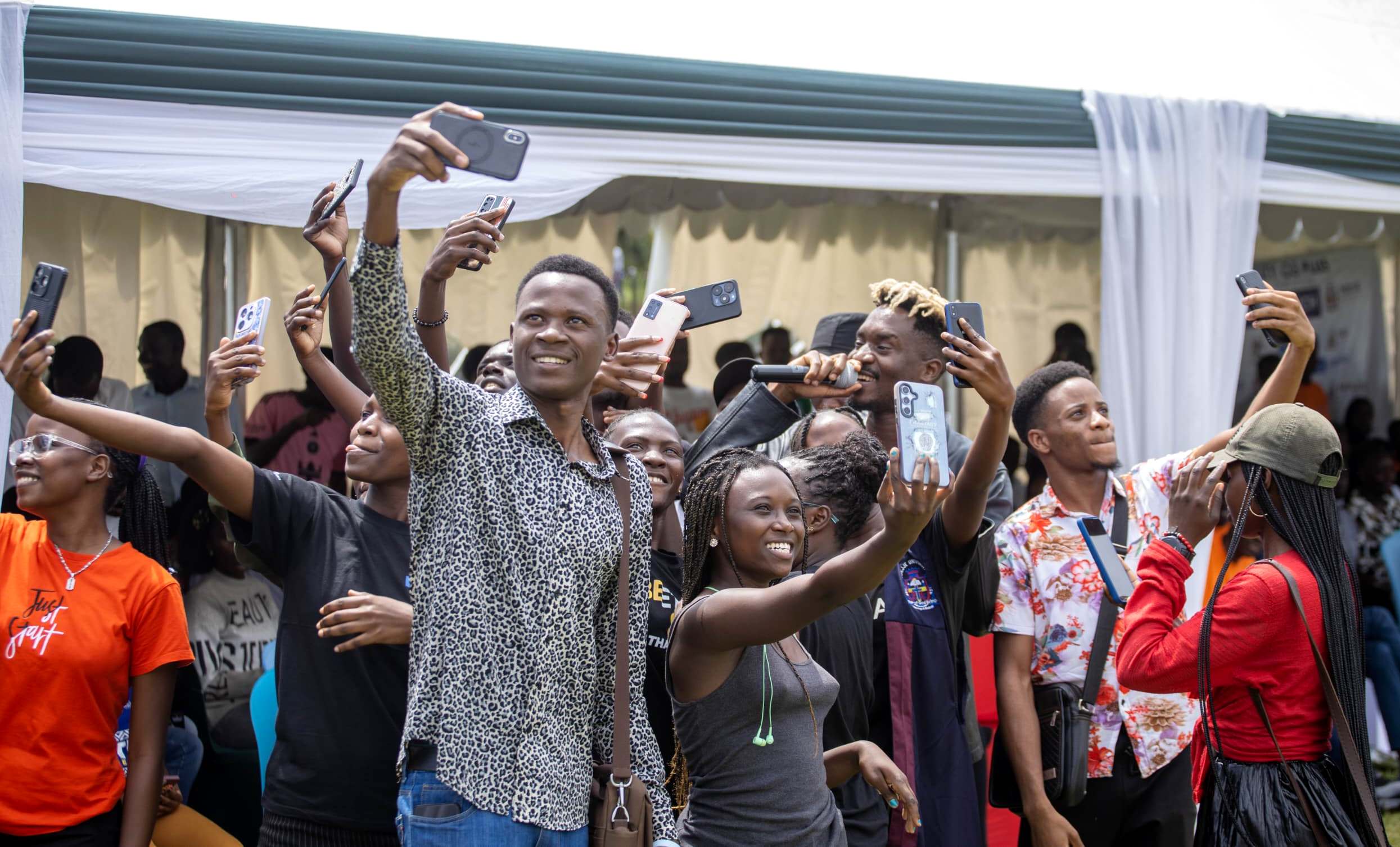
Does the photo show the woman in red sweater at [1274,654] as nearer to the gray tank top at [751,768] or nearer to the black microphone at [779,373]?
the gray tank top at [751,768]

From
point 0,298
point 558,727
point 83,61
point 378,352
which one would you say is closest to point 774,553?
point 558,727

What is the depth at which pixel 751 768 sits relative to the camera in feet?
8.23

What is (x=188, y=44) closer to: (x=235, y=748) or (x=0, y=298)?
(x=0, y=298)

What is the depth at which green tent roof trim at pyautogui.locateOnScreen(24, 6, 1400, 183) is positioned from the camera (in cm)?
376

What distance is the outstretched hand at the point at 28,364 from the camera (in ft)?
8.46

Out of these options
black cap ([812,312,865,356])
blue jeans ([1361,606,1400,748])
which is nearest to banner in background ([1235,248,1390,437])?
blue jeans ([1361,606,1400,748])

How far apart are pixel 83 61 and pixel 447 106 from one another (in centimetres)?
232

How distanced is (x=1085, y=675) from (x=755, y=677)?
1.32m

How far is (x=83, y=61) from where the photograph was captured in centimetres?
372

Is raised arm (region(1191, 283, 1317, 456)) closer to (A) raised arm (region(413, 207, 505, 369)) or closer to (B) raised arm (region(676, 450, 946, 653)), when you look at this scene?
(B) raised arm (region(676, 450, 946, 653))

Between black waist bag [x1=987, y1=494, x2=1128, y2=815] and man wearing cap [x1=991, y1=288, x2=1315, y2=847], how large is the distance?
20 mm

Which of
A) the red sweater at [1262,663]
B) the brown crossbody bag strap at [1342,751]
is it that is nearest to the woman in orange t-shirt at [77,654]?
the red sweater at [1262,663]

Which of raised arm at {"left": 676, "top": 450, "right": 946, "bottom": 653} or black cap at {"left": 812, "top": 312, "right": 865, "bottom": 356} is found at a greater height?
black cap at {"left": 812, "top": 312, "right": 865, "bottom": 356}

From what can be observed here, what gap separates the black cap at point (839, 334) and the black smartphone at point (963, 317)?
1594 mm
